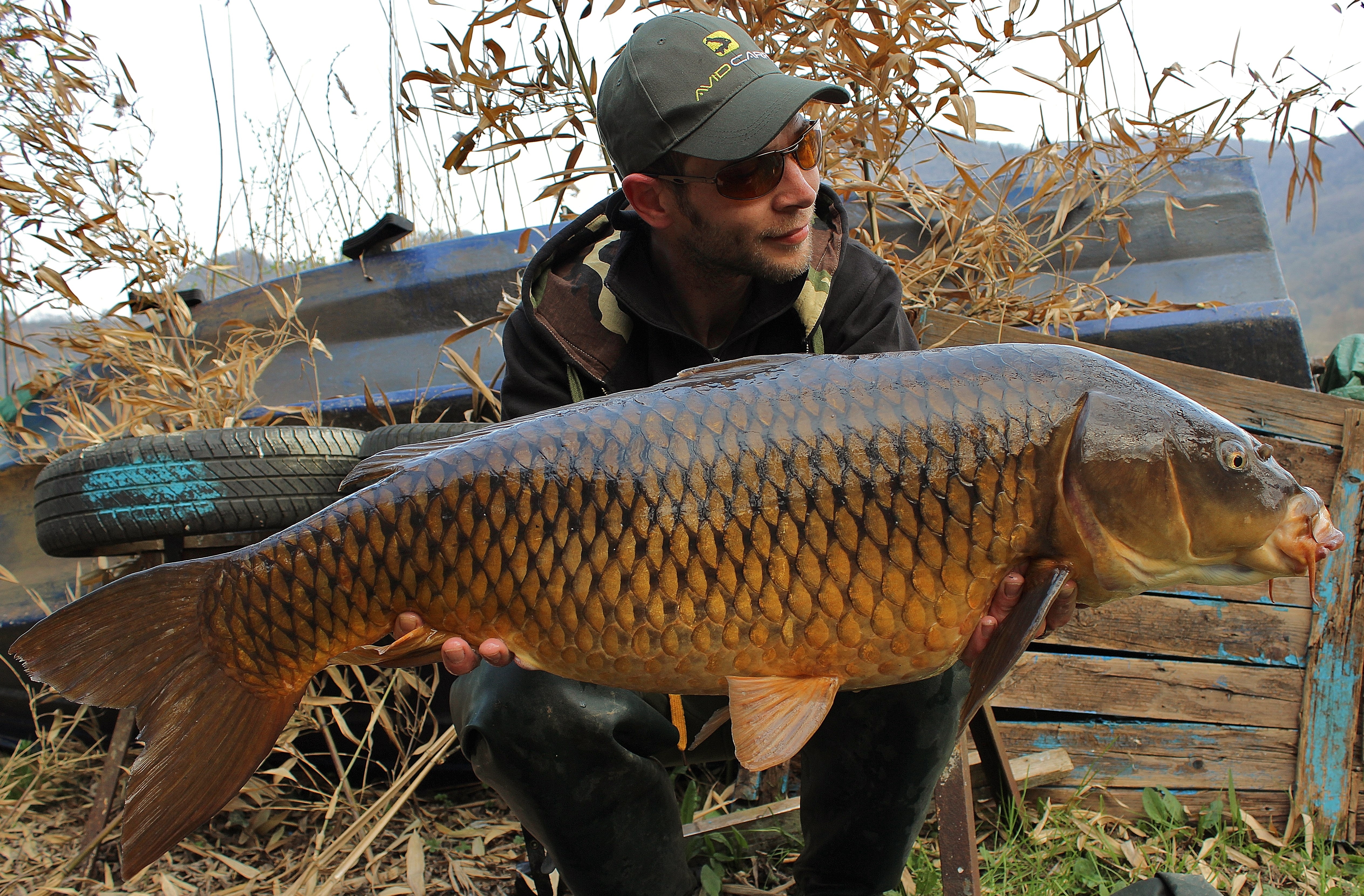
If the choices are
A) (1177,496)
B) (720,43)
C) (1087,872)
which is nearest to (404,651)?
(1177,496)

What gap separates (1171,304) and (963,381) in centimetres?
191

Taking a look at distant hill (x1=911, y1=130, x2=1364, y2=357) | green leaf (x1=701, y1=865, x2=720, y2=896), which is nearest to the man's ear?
green leaf (x1=701, y1=865, x2=720, y2=896)

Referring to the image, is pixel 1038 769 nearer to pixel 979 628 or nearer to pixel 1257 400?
pixel 1257 400

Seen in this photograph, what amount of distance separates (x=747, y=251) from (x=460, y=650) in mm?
892

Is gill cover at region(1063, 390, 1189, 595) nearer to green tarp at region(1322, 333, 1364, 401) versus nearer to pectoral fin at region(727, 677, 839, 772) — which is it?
pectoral fin at region(727, 677, 839, 772)

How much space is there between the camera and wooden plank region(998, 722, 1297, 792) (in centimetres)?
195

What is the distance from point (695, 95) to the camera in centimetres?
165

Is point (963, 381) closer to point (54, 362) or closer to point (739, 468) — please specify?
point (739, 468)

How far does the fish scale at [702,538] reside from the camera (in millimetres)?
1018

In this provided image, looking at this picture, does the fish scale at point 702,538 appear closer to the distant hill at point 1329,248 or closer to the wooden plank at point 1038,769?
the wooden plank at point 1038,769

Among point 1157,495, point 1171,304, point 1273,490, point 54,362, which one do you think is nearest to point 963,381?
point 1157,495

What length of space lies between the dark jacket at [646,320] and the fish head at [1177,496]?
0.67m

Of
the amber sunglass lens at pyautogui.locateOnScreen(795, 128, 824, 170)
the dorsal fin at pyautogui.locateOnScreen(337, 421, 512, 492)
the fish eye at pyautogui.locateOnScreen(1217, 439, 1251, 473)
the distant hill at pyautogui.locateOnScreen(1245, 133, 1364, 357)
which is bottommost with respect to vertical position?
the distant hill at pyautogui.locateOnScreen(1245, 133, 1364, 357)

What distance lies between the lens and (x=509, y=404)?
1.78m
